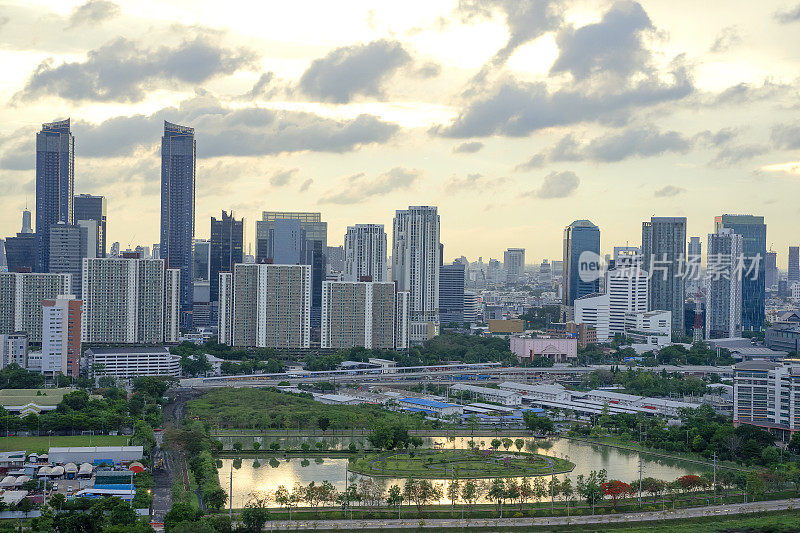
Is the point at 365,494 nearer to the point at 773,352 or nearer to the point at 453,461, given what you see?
the point at 453,461

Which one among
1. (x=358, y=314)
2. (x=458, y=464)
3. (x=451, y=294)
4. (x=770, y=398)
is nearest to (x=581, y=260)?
(x=451, y=294)

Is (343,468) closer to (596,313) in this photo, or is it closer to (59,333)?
(59,333)

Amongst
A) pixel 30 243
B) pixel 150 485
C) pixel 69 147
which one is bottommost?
pixel 150 485

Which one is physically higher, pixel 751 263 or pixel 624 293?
pixel 751 263

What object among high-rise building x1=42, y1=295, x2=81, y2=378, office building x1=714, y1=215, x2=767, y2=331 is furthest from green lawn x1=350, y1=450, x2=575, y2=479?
office building x1=714, y1=215, x2=767, y2=331

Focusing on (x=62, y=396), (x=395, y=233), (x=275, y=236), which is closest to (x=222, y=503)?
(x=62, y=396)

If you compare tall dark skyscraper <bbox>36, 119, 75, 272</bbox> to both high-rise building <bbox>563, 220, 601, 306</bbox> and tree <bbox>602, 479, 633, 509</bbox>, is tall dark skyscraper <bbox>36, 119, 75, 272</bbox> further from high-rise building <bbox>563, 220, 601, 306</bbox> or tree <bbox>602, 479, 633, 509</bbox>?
tree <bbox>602, 479, 633, 509</bbox>
